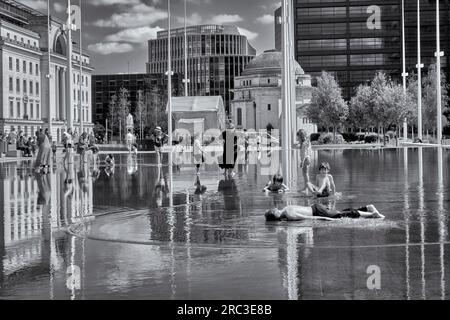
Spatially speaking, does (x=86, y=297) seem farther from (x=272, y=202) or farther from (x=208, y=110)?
(x=208, y=110)

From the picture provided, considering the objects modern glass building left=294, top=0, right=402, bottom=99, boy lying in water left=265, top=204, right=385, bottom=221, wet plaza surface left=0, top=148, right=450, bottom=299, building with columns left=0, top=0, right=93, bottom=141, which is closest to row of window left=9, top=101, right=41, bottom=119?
building with columns left=0, top=0, right=93, bottom=141

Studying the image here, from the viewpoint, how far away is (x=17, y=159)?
47781mm

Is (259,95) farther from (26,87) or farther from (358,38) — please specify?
(26,87)

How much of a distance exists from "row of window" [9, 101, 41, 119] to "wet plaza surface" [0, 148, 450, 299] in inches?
3047

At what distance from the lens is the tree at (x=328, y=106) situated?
80.9m

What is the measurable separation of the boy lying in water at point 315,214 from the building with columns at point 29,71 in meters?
73.9

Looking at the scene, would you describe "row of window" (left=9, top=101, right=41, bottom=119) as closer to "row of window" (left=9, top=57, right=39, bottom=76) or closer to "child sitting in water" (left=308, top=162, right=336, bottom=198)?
"row of window" (left=9, top=57, right=39, bottom=76)

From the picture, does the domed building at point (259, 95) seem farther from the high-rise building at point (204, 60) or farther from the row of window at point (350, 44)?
the high-rise building at point (204, 60)

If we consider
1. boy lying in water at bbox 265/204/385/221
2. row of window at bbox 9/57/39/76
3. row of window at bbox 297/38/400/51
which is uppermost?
row of window at bbox 297/38/400/51

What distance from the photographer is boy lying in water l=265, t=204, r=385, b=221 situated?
1197cm

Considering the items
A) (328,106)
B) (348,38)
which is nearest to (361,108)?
(328,106)

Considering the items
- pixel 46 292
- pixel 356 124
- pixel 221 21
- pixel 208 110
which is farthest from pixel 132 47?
pixel 46 292

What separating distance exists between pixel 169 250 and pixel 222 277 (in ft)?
6.52
